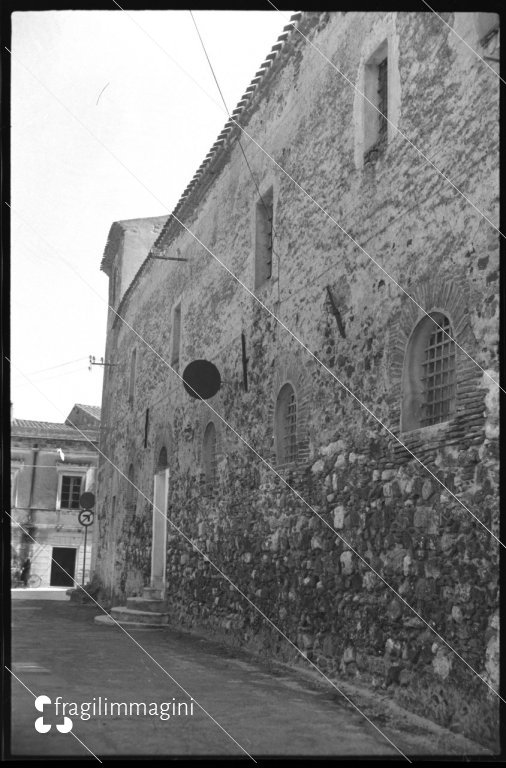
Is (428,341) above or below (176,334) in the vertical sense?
below

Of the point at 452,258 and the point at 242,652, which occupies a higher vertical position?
the point at 452,258

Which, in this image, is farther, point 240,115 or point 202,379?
point 202,379

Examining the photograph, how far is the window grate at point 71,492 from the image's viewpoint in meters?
22.4

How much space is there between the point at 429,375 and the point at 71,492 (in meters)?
18.0

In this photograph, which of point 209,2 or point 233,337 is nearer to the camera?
point 209,2

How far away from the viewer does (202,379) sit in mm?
11039

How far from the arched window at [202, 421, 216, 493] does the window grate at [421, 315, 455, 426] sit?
5176mm

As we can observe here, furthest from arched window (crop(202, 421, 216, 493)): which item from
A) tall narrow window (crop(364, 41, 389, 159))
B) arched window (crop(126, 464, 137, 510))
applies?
arched window (crop(126, 464, 137, 510))

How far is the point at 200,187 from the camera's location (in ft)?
40.3

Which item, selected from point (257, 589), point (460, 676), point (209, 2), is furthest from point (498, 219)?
point (257, 589)

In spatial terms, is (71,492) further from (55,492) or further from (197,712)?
(197,712)

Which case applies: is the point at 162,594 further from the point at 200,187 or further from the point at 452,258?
the point at 452,258

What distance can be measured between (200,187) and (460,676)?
872 centimetres

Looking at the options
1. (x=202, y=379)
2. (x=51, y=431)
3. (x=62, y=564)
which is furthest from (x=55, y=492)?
(x=202, y=379)
